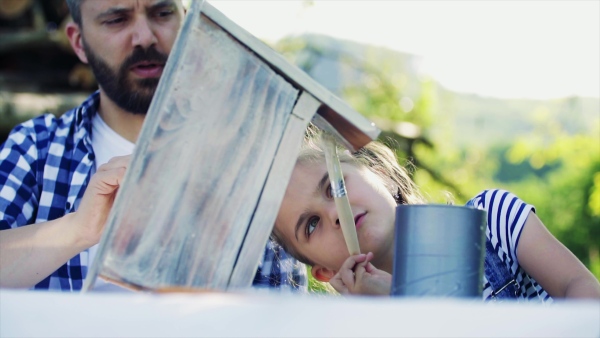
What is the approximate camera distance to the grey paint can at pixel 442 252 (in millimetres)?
1129

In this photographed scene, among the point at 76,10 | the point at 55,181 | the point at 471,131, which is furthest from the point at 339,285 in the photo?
the point at 471,131

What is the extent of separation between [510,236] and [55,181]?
1.43 meters

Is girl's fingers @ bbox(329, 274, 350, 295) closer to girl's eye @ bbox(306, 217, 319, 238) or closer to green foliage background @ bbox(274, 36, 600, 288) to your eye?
girl's eye @ bbox(306, 217, 319, 238)

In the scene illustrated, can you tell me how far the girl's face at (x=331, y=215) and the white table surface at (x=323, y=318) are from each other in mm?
744

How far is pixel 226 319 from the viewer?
3.13ft

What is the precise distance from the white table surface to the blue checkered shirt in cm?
134

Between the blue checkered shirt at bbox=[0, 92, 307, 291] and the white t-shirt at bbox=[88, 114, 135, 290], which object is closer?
the blue checkered shirt at bbox=[0, 92, 307, 291]

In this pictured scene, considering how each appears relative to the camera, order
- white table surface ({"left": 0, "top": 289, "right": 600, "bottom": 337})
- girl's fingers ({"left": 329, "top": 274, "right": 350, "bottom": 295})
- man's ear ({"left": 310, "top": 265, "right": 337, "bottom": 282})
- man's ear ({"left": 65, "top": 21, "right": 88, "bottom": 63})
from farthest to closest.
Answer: man's ear ({"left": 65, "top": 21, "right": 88, "bottom": 63})
man's ear ({"left": 310, "top": 265, "right": 337, "bottom": 282})
girl's fingers ({"left": 329, "top": 274, "right": 350, "bottom": 295})
white table surface ({"left": 0, "top": 289, "right": 600, "bottom": 337})

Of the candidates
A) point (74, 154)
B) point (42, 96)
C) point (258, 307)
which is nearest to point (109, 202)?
point (258, 307)

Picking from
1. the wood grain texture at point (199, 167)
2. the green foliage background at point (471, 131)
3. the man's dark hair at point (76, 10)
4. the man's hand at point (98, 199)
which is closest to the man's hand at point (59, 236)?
the man's hand at point (98, 199)

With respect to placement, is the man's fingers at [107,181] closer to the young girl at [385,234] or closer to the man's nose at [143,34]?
the young girl at [385,234]

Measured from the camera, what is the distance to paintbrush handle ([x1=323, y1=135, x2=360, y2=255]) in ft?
4.31

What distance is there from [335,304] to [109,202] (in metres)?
0.73

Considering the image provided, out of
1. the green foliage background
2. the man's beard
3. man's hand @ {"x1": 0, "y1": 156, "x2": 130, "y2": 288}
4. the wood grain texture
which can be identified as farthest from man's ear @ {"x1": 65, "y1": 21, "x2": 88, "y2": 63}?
the green foliage background
